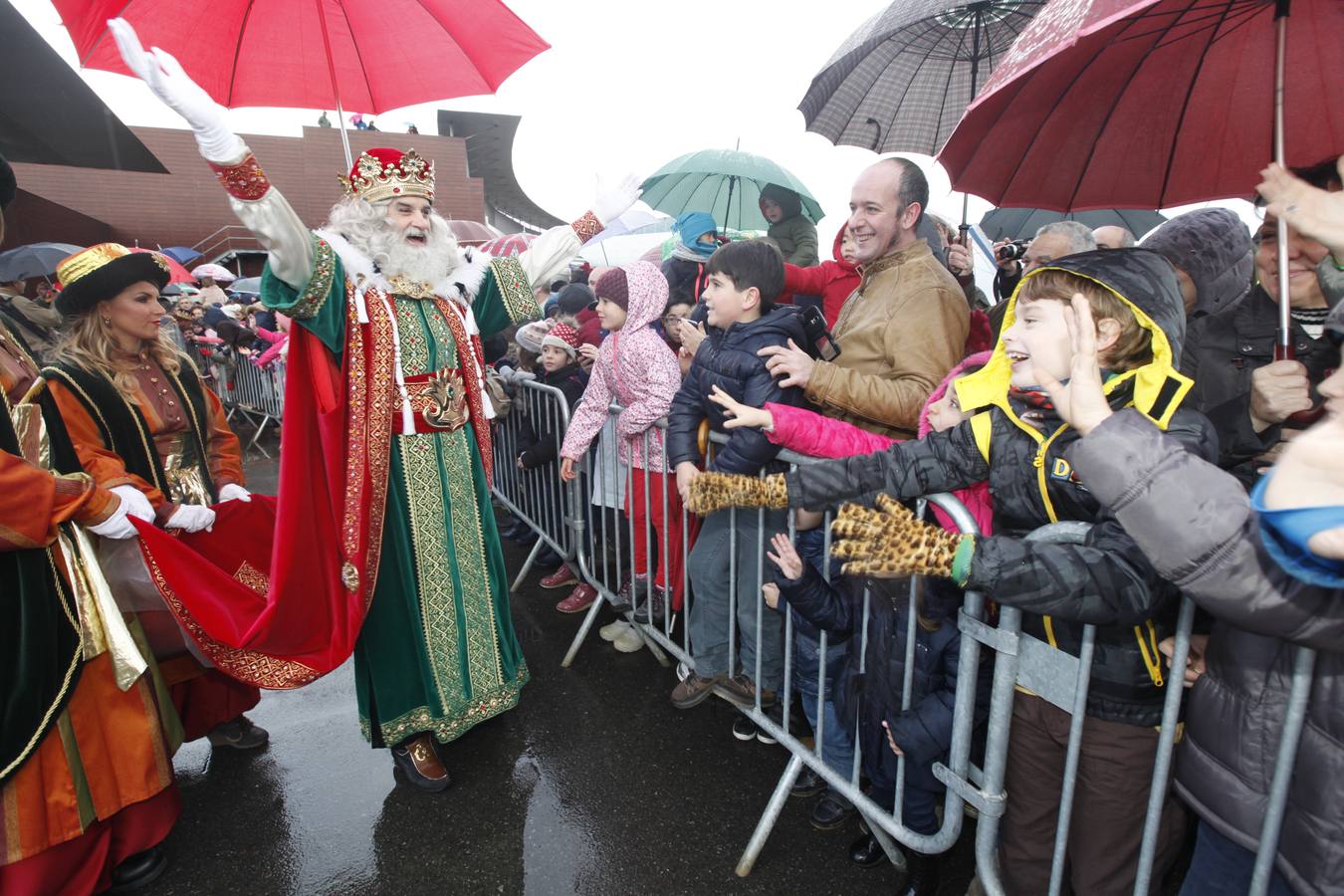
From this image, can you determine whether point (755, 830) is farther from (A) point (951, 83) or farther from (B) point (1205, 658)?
(A) point (951, 83)

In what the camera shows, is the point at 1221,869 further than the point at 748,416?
No

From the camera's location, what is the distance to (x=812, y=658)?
104 inches

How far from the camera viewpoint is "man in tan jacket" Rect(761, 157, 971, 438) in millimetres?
2447

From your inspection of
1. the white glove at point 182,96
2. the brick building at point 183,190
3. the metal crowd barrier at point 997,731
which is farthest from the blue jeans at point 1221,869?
the brick building at point 183,190

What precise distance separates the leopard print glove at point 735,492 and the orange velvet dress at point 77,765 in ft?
6.38

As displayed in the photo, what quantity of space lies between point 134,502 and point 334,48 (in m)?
1.88

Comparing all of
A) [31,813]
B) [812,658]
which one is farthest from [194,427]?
[812,658]

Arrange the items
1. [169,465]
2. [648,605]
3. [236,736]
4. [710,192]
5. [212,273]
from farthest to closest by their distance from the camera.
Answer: [212,273]
[710,192]
[648,605]
[236,736]
[169,465]

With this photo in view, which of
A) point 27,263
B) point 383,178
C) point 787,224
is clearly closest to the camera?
point 383,178

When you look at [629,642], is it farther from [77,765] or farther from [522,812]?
[77,765]

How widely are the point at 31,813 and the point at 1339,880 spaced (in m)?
3.25

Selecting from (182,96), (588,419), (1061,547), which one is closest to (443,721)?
(588,419)

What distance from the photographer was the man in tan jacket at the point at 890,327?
2447mm

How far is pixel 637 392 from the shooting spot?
368 cm
